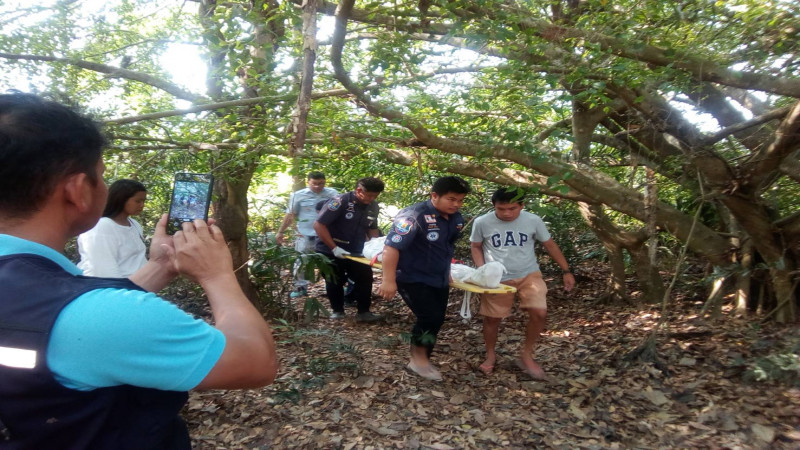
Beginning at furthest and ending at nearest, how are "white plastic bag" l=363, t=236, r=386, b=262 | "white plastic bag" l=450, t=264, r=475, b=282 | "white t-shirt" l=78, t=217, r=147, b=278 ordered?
1. "white plastic bag" l=363, t=236, r=386, b=262
2. "white plastic bag" l=450, t=264, r=475, b=282
3. "white t-shirt" l=78, t=217, r=147, b=278

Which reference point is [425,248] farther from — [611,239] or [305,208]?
[611,239]

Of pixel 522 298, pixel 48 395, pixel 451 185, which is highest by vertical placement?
pixel 451 185

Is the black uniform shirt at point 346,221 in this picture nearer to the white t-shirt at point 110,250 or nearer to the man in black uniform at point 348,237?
the man in black uniform at point 348,237

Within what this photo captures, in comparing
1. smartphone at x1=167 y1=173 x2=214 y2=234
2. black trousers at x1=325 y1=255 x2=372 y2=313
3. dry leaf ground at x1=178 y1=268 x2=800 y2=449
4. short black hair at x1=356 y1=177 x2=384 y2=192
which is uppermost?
short black hair at x1=356 y1=177 x2=384 y2=192

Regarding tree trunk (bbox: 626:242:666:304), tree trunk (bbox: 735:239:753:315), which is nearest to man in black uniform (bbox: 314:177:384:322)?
tree trunk (bbox: 626:242:666:304)

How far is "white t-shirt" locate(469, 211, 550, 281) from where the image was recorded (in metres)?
4.77

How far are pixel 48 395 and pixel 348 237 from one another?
5206mm

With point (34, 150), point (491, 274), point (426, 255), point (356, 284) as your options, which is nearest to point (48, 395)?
point (34, 150)

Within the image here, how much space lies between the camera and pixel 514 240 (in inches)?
188

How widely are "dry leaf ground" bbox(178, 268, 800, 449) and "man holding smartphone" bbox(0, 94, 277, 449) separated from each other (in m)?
2.62

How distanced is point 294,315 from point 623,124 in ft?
14.8

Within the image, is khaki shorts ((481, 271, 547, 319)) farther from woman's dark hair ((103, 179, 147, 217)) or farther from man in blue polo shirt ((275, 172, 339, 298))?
woman's dark hair ((103, 179, 147, 217))

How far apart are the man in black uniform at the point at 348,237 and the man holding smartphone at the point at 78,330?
15.4ft

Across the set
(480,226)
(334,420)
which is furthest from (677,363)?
(334,420)
